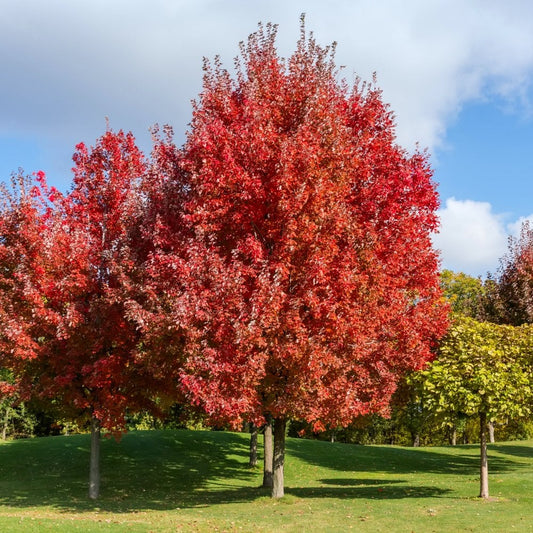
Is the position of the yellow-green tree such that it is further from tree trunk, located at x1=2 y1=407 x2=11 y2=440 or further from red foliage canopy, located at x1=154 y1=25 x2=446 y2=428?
tree trunk, located at x1=2 y1=407 x2=11 y2=440

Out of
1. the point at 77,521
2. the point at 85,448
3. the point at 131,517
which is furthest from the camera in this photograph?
the point at 85,448

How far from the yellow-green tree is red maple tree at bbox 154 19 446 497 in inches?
90.8

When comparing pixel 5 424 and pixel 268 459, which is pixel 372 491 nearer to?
pixel 268 459

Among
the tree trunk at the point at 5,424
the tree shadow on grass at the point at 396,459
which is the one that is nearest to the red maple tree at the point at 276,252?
the tree shadow on grass at the point at 396,459

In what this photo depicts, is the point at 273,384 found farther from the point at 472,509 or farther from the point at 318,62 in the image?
the point at 318,62

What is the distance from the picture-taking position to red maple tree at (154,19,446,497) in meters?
16.0

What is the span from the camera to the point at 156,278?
17.8m

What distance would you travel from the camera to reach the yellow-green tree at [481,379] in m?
20.1

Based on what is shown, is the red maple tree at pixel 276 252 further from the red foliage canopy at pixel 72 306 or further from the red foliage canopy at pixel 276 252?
the red foliage canopy at pixel 72 306

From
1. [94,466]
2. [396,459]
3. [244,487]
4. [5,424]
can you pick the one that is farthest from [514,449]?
[5,424]

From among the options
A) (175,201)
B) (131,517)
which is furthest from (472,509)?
(175,201)

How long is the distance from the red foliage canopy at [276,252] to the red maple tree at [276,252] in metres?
0.04

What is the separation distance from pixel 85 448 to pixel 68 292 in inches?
680

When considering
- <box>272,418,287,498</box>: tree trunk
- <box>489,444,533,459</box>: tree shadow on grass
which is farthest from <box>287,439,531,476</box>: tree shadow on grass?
<box>272,418,287,498</box>: tree trunk
